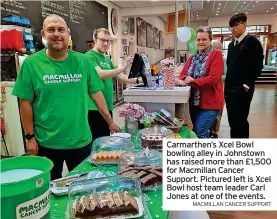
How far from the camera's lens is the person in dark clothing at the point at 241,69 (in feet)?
8.63

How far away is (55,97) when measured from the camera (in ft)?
5.14

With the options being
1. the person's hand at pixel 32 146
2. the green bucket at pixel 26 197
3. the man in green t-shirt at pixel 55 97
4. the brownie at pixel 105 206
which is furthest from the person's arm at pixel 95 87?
the green bucket at pixel 26 197

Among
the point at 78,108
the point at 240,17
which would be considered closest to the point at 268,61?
the point at 240,17

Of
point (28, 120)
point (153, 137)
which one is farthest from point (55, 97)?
point (153, 137)

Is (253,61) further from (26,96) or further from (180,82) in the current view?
(26,96)

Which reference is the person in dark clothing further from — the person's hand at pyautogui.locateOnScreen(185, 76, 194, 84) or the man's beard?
the man's beard

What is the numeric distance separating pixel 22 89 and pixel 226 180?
1228 millimetres

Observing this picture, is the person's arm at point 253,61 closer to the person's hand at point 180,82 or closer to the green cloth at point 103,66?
the person's hand at point 180,82

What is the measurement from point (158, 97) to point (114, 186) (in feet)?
3.72

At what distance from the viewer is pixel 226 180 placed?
91 centimetres

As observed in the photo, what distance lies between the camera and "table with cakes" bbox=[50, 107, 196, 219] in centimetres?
88

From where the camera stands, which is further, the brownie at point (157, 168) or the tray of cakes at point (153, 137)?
the tray of cakes at point (153, 137)

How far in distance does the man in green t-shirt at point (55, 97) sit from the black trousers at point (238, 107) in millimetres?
1734

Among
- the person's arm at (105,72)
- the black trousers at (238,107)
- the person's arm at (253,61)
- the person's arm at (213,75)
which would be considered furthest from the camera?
the black trousers at (238,107)
